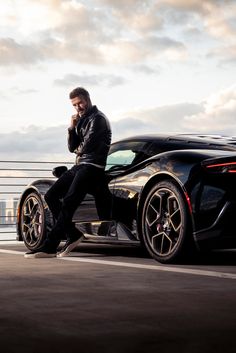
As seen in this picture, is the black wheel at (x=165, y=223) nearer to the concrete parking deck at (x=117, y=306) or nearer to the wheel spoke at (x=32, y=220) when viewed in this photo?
the concrete parking deck at (x=117, y=306)

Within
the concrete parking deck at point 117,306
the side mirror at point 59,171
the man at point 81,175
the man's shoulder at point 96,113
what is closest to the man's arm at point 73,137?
the man at point 81,175

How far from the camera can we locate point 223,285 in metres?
6.48

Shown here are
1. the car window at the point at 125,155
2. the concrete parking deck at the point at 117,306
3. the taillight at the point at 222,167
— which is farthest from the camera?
the car window at the point at 125,155

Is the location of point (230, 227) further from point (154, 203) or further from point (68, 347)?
point (68, 347)

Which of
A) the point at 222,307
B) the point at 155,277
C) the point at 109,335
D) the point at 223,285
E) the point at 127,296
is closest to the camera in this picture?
the point at 109,335

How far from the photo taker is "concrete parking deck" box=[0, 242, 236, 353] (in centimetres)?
→ 417

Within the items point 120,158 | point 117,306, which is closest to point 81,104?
point 120,158

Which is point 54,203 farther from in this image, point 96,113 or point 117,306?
point 117,306

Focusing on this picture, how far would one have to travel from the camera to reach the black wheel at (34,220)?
33.3 feet

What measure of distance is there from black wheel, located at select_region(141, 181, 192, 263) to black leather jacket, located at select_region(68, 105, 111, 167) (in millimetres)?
1156

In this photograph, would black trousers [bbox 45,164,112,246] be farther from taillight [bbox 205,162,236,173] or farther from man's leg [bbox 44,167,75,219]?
taillight [bbox 205,162,236,173]

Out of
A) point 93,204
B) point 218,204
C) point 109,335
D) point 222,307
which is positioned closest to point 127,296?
point 222,307

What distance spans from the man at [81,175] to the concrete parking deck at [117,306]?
2.41 feet

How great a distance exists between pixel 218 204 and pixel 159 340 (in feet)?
12.1
